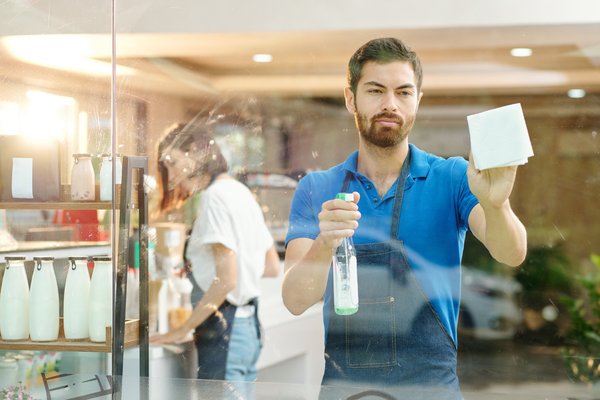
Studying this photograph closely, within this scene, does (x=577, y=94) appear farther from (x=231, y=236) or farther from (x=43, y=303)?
(x=43, y=303)

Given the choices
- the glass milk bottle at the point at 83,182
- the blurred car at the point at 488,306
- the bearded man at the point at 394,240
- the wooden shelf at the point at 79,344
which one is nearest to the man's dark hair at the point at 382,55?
the bearded man at the point at 394,240

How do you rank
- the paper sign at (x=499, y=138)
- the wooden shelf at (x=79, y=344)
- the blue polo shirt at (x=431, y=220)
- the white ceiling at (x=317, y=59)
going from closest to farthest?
the paper sign at (x=499, y=138) < the blue polo shirt at (x=431, y=220) < the white ceiling at (x=317, y=59) < the wooden shelf at (x=79, y=344)

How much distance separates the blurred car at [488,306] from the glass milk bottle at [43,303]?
1.21m

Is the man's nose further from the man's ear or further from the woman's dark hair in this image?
the woman's dark hair

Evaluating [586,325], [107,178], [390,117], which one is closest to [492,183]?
[390,117]

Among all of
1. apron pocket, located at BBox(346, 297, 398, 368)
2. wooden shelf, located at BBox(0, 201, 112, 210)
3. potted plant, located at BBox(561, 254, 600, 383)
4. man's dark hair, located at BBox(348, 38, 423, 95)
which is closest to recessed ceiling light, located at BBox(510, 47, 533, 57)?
man's dark hair, located at BBox(348, 38, 423, 95)

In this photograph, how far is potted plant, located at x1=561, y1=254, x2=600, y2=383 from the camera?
→ 2.03 metres

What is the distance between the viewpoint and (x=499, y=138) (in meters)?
1.69

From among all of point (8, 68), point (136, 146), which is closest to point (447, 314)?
point (136, 146)

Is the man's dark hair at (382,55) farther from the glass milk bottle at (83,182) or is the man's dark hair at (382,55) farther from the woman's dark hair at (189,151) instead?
the glass milk bottle at (83,182)

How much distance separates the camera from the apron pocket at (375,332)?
1981 millimetres

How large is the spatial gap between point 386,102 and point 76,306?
43.4 inches

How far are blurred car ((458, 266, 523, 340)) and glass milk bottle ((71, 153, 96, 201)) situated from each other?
1.12 meters

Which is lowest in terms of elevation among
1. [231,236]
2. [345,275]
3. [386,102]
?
[345,275]
